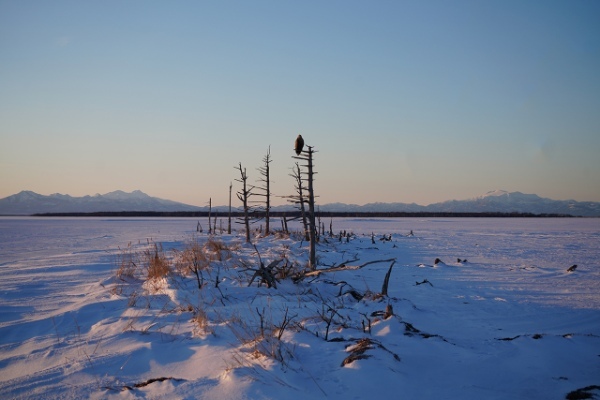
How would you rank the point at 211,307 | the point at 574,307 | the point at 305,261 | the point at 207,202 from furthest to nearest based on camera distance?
the point at 207,202
the point at 305,261
the point at 574,307
the point at 211,307

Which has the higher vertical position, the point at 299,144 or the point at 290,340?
the point at 299,144

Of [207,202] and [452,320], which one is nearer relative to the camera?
[452,320]

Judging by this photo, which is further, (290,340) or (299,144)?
(299,144)

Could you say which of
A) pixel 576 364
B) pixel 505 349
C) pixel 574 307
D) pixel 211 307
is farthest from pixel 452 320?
pixel 211 307

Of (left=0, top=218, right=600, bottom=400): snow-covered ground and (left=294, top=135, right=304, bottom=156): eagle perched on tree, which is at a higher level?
(left=294, top=135, right=304, bottom=156): eagle perched on tree

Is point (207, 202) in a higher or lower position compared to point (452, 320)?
higher

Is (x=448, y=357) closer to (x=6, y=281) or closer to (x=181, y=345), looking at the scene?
(x=181, y=345)

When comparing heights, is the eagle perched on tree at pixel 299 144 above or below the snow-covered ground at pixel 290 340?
above

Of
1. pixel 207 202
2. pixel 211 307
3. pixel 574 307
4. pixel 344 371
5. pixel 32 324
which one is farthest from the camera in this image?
pixel 207 202

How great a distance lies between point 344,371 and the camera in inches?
118

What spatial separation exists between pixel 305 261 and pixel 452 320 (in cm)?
676

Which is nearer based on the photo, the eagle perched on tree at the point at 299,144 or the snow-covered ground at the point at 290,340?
the snow-covered ground at the point at 290,340

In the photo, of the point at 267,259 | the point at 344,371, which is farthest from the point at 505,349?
the point at 267,259

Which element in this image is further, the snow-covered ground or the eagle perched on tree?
the eagle perched on tree
